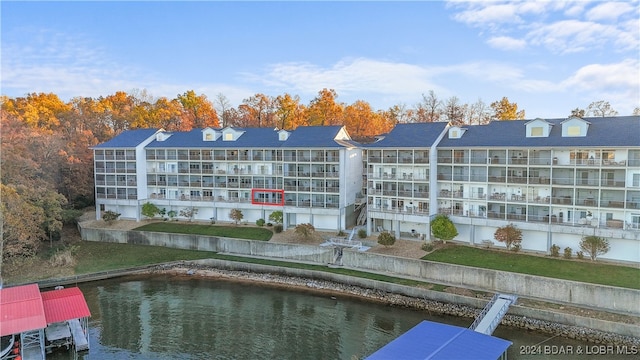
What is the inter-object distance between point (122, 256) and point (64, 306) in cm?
1655

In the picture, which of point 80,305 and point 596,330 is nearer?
point 596,330

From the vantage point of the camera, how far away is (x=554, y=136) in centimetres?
4025

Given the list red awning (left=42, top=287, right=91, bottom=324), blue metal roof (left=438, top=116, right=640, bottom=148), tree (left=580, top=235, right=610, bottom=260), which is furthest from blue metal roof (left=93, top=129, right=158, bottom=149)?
tree (left=580, top=235, right=610, bottom=260)

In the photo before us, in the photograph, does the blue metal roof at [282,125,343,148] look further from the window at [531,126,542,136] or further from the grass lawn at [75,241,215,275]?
the window at [531,126,542,136]

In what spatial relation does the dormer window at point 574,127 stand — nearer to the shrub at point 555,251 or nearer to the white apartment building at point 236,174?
the shrub at point 555,251

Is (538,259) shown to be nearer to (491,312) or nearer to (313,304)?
(491,312)

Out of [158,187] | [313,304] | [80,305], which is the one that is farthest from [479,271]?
[158,187]

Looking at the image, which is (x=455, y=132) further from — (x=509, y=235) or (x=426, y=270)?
(x=426, y=270)

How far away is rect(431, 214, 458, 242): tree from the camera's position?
134 feet

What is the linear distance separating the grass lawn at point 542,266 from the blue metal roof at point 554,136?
9706mm

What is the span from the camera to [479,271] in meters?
34.2

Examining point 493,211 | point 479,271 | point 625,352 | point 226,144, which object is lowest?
point 625,352

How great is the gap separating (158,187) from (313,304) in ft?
103

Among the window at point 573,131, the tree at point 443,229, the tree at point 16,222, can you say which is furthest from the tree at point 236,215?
the window at point 573,131
